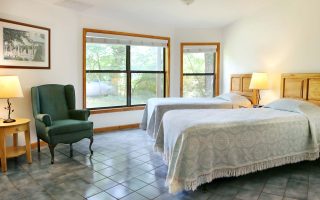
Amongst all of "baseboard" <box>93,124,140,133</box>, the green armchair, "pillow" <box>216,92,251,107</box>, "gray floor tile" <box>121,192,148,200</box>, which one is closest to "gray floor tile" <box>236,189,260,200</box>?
"gray floor tile" <box>121,192,148,200</box>

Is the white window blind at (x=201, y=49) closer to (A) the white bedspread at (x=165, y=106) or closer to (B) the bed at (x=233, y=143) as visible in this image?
(A) the white bedspread at (x=165, y=106)

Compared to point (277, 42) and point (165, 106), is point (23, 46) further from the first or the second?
point (277, 42)

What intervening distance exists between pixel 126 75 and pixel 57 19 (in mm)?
1757

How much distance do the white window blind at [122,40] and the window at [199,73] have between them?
0.71 meters

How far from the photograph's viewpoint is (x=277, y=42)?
4.36 meters

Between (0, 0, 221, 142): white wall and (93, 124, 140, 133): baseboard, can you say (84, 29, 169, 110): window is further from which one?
(93, 124, 140, 133): baseboard

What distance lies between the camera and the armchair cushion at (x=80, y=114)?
3.84m

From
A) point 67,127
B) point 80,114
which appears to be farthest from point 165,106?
point 67,127

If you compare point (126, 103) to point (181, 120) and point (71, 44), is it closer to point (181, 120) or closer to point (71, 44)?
point (71, 44)

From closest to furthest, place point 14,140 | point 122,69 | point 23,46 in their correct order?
point 14,140 < point 23,46 < point 122,69

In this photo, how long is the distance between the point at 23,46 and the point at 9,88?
92 centimetres

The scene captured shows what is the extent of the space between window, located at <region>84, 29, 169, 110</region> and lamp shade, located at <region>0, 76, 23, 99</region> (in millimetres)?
1638

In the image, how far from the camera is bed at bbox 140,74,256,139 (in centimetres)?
425

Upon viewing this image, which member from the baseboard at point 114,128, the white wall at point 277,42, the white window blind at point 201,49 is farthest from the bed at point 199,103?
the white window blind at point 201,49
